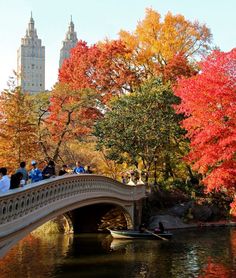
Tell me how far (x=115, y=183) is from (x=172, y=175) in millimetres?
14227

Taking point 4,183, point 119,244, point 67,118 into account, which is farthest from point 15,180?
point 67,118

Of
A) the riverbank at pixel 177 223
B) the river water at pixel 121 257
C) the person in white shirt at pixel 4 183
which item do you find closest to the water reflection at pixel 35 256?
the river water at pixel 121 257

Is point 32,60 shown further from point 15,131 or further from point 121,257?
point 121,257

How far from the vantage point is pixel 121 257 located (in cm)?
2295

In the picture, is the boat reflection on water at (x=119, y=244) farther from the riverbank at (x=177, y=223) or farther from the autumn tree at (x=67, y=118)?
the autumn tree at (x=67, y=118)

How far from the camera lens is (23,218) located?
13695mm

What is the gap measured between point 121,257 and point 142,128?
1366 centimetres

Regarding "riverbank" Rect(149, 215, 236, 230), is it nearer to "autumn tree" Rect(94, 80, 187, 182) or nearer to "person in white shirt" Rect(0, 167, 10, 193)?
"autumn tree" Rect(94, 80, 187, 182)

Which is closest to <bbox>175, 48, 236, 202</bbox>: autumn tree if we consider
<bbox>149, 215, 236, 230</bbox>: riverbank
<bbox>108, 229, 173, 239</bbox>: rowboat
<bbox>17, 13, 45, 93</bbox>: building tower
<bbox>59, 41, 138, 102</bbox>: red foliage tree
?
<bbox>108, 229, 173, 239</bbox>: rowboat

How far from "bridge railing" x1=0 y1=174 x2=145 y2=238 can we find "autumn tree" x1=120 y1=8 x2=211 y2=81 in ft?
71.3

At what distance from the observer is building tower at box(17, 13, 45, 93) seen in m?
144

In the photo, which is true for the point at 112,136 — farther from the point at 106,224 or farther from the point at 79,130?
the point at 106,224

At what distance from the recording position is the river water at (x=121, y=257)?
19.5 metres

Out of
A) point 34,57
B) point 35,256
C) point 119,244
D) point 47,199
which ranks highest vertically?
point 34,57
